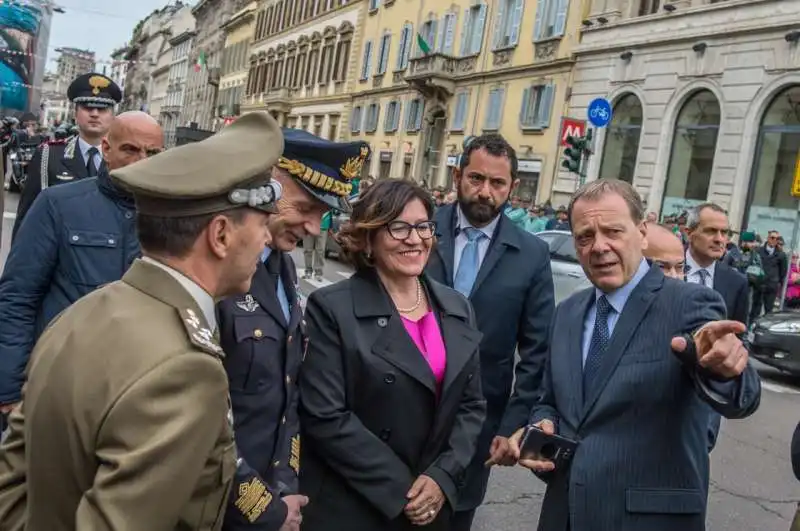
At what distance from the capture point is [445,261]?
3512mm

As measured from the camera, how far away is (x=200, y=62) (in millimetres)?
72938

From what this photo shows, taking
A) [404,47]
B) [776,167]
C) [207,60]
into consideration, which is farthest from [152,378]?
[207,60]

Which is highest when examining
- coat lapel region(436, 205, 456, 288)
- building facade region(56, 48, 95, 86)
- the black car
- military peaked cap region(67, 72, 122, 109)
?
building facade region(56, 48, 95, 86)

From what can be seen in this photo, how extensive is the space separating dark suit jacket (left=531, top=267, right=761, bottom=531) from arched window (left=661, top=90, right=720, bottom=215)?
1856 cm

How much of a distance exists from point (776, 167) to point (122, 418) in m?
19.4

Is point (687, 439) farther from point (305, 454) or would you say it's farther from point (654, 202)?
point (654, 202)

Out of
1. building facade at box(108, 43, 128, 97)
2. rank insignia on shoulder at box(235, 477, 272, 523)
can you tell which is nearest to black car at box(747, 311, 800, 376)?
rank insignia on shoulder at box(235, 477, 272, 523)

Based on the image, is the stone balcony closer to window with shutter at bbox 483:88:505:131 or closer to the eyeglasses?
window with shutter at bbox 483:88:505:131

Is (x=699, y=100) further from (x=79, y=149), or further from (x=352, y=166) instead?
(x=352, y=166)

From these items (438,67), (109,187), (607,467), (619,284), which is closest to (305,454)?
(607,467)

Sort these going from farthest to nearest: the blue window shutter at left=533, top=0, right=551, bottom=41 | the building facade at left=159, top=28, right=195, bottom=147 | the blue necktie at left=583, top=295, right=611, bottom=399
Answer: the building facade at left=159, top=28, right=195, bottom=147 < the blue window shutter at left=533, top=0, right=551, bottom=41 < the blue necktie at left=583, top=295, right=611, bottom=399

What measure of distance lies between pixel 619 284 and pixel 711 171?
18.6 meters

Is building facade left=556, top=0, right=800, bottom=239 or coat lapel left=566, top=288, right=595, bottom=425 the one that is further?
building facade left=556, top=0, right=800, bottom=239

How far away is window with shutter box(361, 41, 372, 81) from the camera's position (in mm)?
39716
